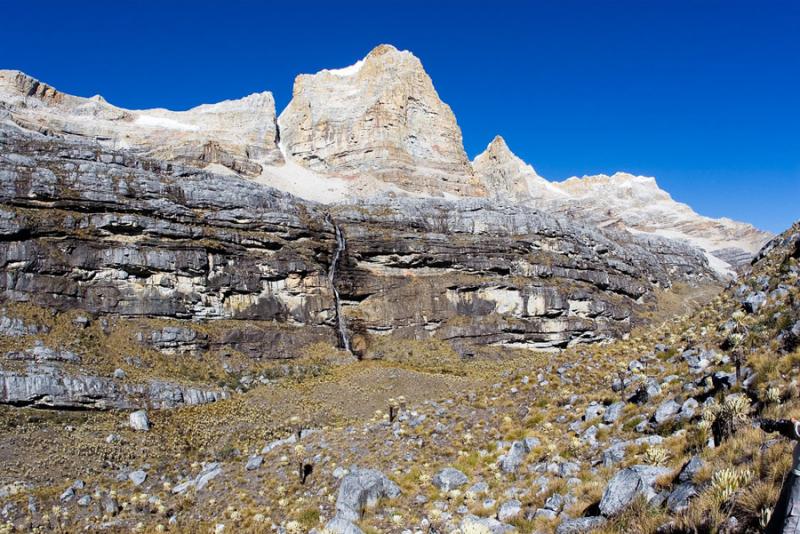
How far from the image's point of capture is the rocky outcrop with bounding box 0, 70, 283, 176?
12419cm

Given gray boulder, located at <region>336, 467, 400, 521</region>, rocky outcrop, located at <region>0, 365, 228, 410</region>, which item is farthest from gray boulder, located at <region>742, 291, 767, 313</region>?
rocky outcrop, located at <region>0, 365, 228, 410</region>

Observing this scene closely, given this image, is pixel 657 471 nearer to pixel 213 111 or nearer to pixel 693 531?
pixel 693 531

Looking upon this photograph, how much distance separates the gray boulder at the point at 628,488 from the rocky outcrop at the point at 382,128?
13456 cm

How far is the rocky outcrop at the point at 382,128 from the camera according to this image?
489 feet

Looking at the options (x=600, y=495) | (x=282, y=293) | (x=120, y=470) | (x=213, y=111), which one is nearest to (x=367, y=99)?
(x=213, y=111)

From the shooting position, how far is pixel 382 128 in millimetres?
150625

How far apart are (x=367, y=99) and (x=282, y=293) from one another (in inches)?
4278

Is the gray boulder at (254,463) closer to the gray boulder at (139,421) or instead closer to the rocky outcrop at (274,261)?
the gray boulder at (139,421)

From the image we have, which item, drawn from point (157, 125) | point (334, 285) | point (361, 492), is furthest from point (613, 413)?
point (157, 125)

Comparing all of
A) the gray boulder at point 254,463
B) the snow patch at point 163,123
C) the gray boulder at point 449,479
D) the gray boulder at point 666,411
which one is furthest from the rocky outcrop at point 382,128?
the gray boulder at point 666,411

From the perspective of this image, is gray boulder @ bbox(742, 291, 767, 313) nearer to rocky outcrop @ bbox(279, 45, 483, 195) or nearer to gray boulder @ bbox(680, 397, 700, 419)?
gray boulder @ bbox(680, 397, 700, 419)

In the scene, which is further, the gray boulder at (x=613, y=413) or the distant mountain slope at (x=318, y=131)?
the distant mountain slope at (x=318, y=131)

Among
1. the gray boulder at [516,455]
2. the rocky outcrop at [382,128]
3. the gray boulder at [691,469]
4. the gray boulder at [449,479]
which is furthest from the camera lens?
the rocky outcrop at [382,128]

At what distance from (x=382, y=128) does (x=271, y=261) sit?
94.9 metres
